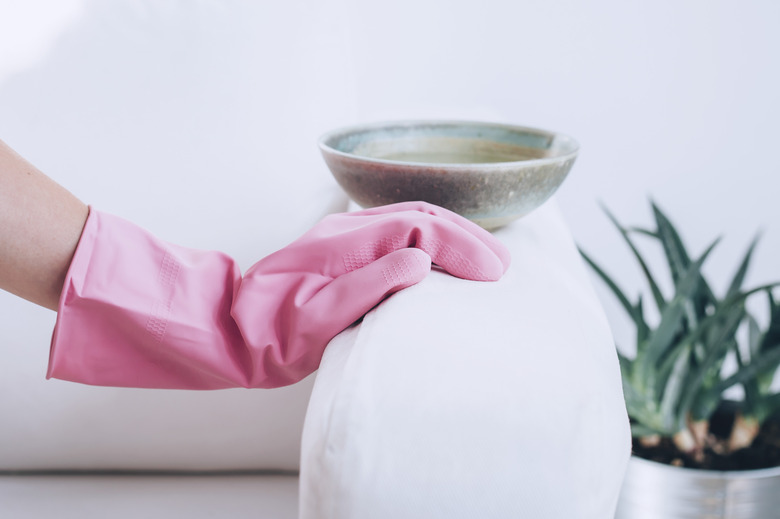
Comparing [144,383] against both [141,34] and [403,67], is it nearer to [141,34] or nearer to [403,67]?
[141,34]

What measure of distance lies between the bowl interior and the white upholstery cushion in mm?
380

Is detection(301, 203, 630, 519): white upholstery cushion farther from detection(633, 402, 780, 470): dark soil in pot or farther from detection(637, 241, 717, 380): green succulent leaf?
detection(633, 402, 780, 470): dark soil in pot

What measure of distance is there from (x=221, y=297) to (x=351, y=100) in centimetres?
47

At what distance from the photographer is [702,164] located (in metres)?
1.20

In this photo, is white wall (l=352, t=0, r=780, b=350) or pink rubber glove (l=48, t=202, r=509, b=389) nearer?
pink rubber glove (l=48, t=202, r=509, b=389)

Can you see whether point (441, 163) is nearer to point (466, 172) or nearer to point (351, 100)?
point (466, 172)

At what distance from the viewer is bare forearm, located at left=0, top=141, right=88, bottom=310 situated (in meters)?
0.49

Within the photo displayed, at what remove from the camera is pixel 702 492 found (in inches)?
32.1

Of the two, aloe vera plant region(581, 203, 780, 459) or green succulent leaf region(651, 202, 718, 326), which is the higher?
green succulent leaf region(651, 202, 718, 326)

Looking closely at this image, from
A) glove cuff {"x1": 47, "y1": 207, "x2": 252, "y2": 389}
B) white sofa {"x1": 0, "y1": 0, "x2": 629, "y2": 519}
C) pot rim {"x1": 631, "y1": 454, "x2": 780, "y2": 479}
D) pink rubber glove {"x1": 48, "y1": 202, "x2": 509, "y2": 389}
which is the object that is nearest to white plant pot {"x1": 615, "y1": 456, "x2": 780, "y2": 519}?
pot rim {"x1": 631, "y1": 454, "x2": 780, "y2": 479}

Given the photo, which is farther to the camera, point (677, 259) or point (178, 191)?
point (677, 259)

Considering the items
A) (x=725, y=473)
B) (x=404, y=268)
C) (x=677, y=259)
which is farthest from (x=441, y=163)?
(x=725, y=473)

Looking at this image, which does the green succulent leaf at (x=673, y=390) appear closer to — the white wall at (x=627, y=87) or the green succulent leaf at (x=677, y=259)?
the green succulent leaf at (x=677, y=259)

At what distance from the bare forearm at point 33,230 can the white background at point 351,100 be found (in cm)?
19
